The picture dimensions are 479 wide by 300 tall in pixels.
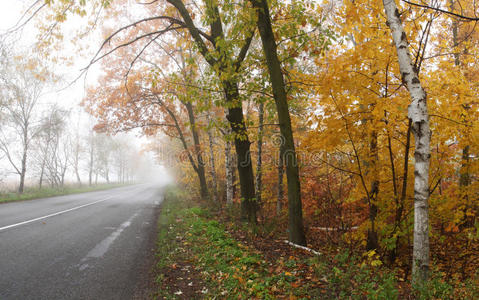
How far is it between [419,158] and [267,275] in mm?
3110

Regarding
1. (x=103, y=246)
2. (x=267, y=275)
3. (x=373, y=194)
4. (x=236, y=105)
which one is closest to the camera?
(x=267, y=275)

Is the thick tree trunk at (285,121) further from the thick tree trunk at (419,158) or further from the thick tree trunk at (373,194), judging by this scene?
the thick tree trunk at (419,158)

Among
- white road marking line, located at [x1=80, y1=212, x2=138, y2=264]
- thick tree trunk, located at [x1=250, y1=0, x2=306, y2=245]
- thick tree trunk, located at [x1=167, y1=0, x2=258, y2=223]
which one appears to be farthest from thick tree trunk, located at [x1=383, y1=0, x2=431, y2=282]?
white road marking line, located at [x1=80, y1=212, x2=138, y2=264]

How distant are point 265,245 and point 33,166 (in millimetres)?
29949

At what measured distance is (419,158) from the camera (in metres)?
3.48

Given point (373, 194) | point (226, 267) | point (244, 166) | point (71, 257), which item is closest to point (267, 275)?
point (226, 267)

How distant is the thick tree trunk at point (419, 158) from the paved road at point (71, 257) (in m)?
4.37

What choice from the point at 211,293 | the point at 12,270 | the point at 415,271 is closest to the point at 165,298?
the point at 211,293

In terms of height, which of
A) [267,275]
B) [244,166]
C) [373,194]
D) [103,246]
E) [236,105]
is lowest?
[267,275]

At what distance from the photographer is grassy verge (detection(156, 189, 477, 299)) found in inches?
133

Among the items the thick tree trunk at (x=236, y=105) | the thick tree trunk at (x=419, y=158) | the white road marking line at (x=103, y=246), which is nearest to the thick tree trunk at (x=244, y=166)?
the thick tree trunk at (x=236, y=105)

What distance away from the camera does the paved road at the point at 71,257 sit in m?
3.65

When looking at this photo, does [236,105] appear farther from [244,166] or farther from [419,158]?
[419,158]

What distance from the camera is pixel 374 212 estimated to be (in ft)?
19.0
